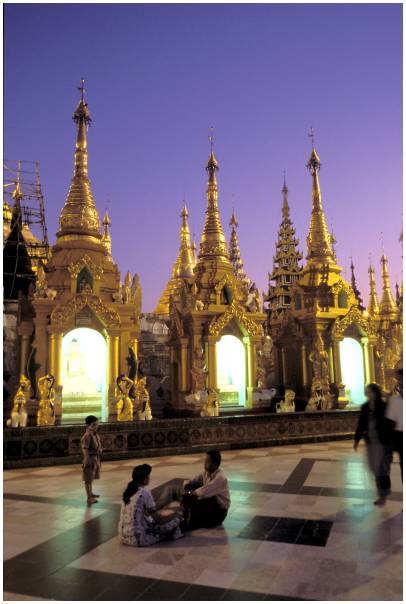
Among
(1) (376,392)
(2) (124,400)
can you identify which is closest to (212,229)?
(2) (124,400)

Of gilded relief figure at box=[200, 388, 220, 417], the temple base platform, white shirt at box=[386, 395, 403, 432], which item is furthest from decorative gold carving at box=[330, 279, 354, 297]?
white shirt at box=[386, 395, 403, 432]

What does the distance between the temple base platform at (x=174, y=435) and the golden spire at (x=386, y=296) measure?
15279 millimetres

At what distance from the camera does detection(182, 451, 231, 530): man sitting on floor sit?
5.91 m

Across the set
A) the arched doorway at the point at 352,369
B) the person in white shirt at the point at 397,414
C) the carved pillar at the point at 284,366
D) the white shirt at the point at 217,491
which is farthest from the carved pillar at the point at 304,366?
the white shirt at the point at 217,491

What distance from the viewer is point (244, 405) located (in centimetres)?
1664

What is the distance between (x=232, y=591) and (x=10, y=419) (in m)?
10.5

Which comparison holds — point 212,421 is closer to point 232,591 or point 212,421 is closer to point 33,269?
point 232,591

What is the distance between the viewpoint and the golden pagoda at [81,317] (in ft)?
47.4

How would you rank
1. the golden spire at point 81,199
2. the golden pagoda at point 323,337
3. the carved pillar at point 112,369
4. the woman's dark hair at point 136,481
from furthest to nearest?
the golden pagoda at point 323,337, the golden spire at point 81,199, the carved pillar at point 112,369, the woman's dark hair at point 136,481

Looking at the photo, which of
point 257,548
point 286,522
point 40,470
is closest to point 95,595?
point 257,548

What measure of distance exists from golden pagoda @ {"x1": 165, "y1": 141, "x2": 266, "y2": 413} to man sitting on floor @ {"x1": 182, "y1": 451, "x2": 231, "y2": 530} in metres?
9.07

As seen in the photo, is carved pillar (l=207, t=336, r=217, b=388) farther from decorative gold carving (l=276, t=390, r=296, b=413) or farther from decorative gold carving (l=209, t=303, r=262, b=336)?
decorative gold carving (l=276, t=390, r=296, b=413)

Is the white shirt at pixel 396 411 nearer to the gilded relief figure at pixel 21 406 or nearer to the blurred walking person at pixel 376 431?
the blurred walking person at pixel 376 431

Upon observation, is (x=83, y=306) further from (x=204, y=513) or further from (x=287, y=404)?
(x=204, y=513)
